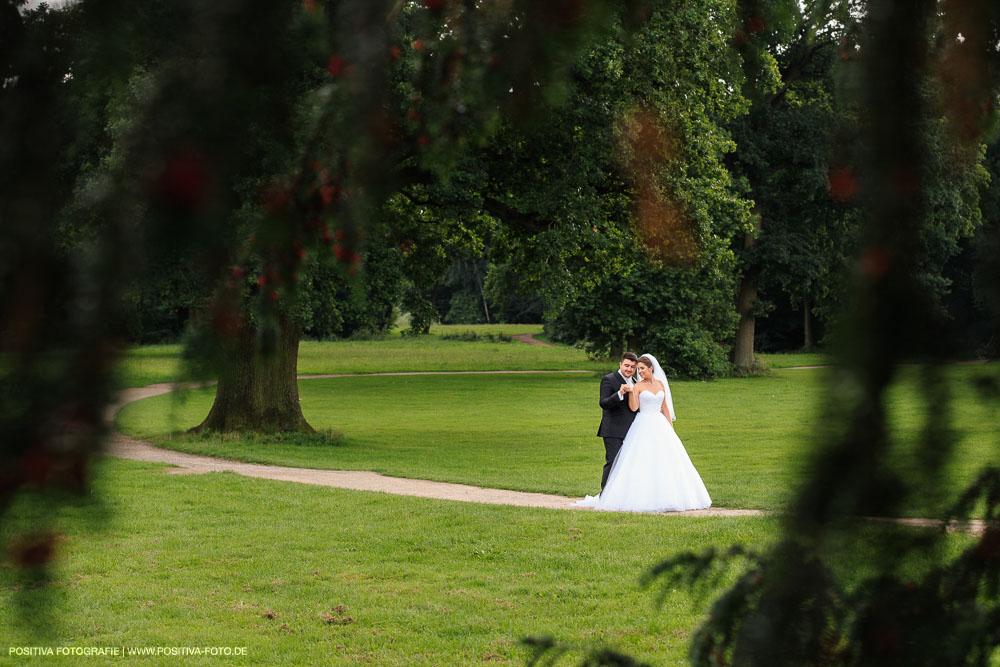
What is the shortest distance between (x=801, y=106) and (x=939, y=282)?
3149 centimetres

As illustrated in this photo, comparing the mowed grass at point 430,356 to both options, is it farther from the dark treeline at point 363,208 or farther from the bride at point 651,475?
the dark treeline at point 363,208

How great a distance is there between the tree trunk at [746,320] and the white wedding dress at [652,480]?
82.8 feet

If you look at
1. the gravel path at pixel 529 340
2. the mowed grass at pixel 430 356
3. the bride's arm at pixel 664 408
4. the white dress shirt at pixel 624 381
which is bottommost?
the mowed grass at pixel 430 356

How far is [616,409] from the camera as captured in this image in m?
11.7

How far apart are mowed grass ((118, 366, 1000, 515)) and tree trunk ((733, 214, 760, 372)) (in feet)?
14.5

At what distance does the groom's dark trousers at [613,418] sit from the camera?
11.7m

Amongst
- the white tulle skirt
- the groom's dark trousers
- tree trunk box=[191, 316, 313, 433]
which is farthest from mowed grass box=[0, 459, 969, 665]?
tree trunk box=[191, 316, 313, 433]

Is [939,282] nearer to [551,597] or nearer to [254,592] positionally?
[551,597]

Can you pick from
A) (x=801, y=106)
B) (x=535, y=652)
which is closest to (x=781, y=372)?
(x=801, y=106)

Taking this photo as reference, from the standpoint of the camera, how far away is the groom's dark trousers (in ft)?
38.3

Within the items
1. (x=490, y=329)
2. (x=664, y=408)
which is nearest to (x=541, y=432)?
(x=664, y=408)

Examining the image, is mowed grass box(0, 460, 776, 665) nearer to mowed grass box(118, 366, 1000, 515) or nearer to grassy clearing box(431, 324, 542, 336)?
mowed grass box(118, 366, 1000, 515)

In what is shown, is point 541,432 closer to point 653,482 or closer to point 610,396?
point 610,396

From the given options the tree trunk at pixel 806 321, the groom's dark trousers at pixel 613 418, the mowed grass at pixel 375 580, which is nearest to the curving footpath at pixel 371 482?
the mowed grass at pixel 375 580
